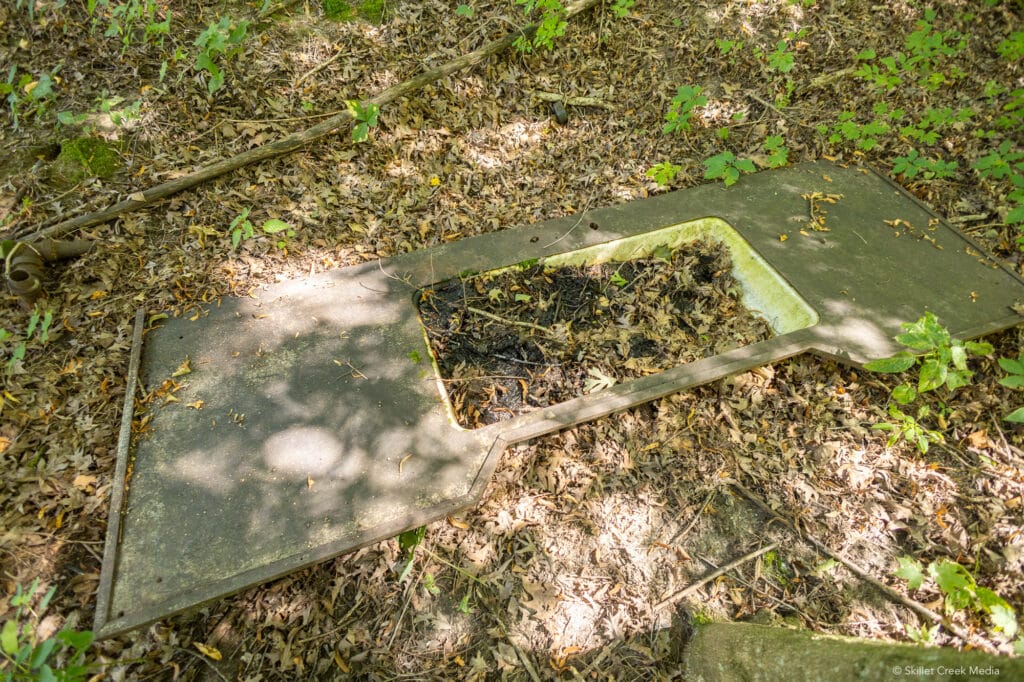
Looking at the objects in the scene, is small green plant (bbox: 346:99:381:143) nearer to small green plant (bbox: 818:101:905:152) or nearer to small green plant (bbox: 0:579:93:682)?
small green plant (bbox: 0:579:93:682)

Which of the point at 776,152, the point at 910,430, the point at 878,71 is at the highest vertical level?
the point at 878,71

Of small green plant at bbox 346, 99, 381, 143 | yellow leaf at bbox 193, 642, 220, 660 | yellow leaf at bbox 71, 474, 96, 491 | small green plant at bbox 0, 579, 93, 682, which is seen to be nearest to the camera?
small green plant at bbox 0, 579, 93, 682

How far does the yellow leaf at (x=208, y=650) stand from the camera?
7.97ft

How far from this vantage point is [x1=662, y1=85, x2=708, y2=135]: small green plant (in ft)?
15.5

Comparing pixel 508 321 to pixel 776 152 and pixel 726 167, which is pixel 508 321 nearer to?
pixel 726 167

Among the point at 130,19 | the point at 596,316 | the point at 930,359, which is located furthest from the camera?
the point at 130,19

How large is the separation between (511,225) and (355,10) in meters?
2.72

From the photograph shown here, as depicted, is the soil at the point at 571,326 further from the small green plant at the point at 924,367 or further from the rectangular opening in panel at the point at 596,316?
the small green plant at the point at 924,367

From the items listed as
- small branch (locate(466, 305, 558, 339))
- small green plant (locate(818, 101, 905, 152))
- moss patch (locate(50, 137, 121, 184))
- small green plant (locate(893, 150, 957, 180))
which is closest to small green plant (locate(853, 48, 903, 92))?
small green plant (locate(818, 101, 905, 152))

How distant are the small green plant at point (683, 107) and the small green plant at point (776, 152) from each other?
27.4 inches

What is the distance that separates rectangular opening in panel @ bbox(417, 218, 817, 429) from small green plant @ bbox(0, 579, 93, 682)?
6.26ft

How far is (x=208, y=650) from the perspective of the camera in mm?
2441

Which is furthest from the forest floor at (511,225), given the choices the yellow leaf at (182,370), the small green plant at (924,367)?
the yellow leaf at (182,370)

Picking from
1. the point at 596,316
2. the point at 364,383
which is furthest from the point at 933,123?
the point at 364,383
